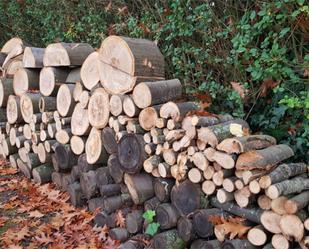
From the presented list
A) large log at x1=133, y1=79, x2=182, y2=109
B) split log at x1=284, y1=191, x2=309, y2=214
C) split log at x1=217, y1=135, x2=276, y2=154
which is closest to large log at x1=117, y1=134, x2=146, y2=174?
Answer: large log at x1=133, y1=79, x2=182, y2=109

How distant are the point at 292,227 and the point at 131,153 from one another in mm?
1664

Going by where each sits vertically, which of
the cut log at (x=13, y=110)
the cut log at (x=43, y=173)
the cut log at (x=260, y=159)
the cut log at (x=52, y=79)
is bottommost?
the cut log at (x=43, y=173)

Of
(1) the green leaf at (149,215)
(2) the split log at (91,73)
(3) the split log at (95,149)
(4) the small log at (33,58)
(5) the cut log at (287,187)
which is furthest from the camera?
(4) the small log at (33,58)

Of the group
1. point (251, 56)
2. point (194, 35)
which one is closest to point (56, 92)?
point (194, 35)

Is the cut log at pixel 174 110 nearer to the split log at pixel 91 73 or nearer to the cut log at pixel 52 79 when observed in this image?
the split log at pixel 91 73

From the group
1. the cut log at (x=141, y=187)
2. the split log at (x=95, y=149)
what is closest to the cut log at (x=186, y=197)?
the cut log at (x=141, y=187)

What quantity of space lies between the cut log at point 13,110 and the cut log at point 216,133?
3144 millimetres

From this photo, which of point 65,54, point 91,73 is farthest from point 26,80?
point 91,73

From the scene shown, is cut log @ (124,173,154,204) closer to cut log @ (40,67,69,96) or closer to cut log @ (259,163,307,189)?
cut log @ (259,163,307,189)

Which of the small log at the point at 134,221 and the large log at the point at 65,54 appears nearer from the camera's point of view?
the small log at the point at 134,221

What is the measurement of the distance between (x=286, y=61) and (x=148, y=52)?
1.41 metres

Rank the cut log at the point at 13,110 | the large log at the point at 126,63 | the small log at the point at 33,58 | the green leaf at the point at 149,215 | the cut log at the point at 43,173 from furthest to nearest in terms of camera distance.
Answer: the cut log at the point at 13,110 → the small log at the point at 33,58 → the cut log at the point at 43,173 → the large log at the point at 126,63 → the green leaf at the point at 149,215

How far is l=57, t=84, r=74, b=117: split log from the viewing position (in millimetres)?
4551

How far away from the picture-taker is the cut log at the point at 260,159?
286cm
